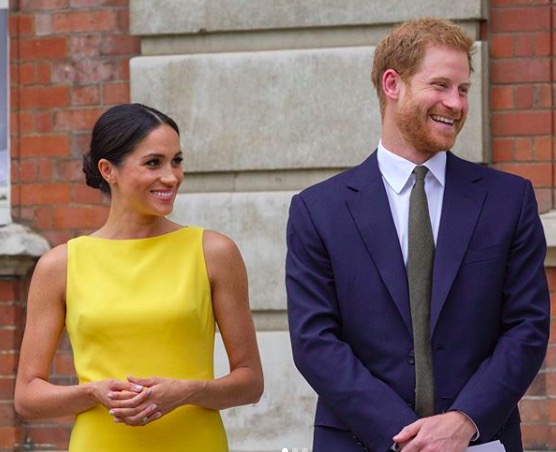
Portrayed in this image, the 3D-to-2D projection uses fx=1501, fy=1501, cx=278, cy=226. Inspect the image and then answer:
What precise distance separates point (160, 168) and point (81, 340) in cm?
53

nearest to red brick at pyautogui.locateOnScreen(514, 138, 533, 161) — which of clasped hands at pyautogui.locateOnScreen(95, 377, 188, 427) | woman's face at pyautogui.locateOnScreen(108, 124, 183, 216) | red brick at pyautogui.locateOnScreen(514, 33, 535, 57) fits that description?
red brick at pyautogui.locateOnScreen(514, 33, 535, 57)

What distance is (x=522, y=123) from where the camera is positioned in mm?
5957


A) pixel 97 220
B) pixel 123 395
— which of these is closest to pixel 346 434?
pixel 123 395

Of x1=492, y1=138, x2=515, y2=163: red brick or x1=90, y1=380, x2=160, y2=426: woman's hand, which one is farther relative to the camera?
x1=492, y1=138, x2=515, y2=163: red brick

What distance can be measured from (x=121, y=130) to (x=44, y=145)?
2.35 meters

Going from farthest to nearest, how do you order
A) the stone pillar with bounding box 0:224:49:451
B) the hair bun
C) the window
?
the window → the stone pillar with bounding box 0:224:49:451 → the hair bun

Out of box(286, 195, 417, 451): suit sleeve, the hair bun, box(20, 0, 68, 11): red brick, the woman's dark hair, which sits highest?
box(20, 0, 68, 11): red brick

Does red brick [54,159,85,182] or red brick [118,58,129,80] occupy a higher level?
red brick [118,58,129,80]

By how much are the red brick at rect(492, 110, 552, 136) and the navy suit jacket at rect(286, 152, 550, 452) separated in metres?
2.05

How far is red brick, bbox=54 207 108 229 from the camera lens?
21.0 feet

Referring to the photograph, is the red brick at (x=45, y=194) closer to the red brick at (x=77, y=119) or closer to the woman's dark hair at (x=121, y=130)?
the red brick at (x=77, y=119)

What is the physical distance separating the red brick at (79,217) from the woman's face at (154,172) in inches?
87.4

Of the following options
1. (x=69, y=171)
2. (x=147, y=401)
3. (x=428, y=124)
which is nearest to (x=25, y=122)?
(x=69, y=171)

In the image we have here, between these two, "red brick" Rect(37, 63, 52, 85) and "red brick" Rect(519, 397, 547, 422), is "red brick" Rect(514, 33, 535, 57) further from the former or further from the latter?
"red brick" Rect(37, 63, 52, 85)
